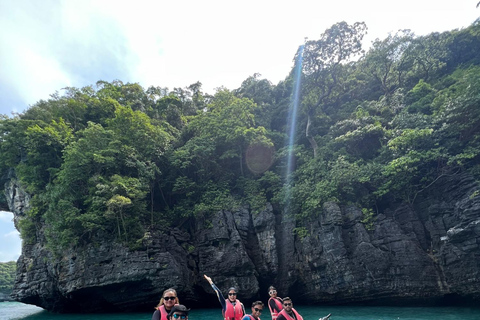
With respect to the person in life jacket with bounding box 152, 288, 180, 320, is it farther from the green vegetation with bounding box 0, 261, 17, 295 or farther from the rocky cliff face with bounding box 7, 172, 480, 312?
the green vegetation with bounding box 0, 261, 17, 295

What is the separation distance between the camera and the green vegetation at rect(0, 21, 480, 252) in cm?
1547

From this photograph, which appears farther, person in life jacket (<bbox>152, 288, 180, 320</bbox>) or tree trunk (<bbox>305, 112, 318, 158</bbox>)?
tree trunk (<bbox>305, 112, 318, 158</bbox>)

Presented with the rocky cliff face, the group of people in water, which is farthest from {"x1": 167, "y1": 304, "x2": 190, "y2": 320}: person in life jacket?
the rocky cliff face

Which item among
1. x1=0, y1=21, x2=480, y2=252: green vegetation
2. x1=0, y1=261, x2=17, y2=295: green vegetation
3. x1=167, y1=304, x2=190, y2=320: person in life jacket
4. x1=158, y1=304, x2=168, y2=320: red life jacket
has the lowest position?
x1=0, y1=261, x2=17, y2=295: green vegetation

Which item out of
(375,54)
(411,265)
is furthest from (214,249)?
(375,54)

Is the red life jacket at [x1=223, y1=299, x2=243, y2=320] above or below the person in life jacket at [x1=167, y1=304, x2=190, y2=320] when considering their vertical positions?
below

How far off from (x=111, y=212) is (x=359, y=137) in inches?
662

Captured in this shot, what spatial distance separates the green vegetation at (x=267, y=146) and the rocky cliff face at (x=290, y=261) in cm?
83

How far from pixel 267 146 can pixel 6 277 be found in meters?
60.0

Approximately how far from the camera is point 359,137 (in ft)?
61.4

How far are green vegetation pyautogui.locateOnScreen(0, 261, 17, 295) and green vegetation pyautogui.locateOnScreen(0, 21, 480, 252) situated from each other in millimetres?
41720

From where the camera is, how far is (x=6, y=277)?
50906 mm

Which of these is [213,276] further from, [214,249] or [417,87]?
[417,87]

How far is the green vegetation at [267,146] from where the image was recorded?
15469 mm
